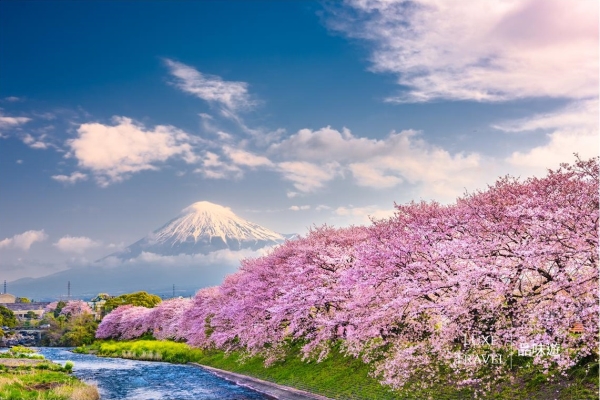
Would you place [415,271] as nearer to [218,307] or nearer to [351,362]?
[351,362]

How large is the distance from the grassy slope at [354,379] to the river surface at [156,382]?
229cm

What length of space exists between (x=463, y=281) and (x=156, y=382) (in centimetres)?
2946

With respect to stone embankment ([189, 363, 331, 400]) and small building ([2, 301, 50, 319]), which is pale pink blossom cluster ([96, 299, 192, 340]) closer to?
stone embankment ([189, 363, 331, 400])

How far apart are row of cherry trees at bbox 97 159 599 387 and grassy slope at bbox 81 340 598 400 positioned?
799 millimetres

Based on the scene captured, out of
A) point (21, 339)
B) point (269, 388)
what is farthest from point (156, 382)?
point (21, 339)

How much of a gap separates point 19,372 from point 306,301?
77.2 ft

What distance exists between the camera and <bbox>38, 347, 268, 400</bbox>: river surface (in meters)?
33.2

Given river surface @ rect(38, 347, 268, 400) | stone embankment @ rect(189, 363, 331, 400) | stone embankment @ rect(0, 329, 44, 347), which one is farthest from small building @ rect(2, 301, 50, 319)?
stone embankment @ rect(189, 363, 331, 400)

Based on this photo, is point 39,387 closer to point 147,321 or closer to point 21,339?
point 147,321

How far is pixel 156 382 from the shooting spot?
40.2 m

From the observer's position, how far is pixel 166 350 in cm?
5922

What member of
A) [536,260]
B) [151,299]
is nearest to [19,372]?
[536,260]

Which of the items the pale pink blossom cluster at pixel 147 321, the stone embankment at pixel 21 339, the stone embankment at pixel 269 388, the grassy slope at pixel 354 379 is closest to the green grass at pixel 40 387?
the stone embankment at pixel 269 388

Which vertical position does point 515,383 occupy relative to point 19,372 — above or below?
above
